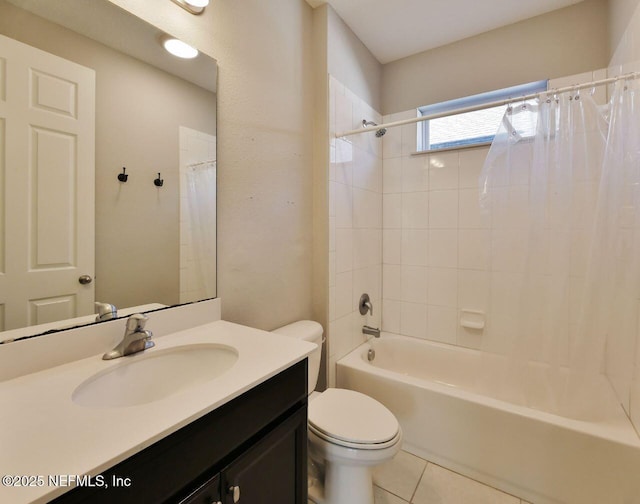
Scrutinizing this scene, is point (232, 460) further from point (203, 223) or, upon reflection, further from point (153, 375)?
point (203, 223)

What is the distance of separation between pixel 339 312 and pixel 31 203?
153 centimetres

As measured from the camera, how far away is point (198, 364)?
104cm

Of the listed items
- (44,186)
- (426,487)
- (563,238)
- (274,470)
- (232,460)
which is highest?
(44,186)

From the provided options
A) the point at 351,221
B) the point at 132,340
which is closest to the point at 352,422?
the point at 132,340

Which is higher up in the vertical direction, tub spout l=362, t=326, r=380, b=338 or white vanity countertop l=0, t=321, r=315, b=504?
white vanity countertop l=0, t=321, r=315, b=504

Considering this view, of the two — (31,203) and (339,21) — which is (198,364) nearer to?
(31,203)

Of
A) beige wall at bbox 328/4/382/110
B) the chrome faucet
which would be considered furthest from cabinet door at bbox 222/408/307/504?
beige wall at bbox 328/4/382/110

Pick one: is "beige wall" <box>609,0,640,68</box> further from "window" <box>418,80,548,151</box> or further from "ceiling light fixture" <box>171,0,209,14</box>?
"ceiling light fixture" <box>171,0,209,14</box>

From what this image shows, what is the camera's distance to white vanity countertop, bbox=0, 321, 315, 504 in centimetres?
47

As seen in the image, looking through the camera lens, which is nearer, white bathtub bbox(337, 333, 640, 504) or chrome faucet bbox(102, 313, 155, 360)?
chrome faucet bbox(102, 313, 155, 360)

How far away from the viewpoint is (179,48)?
3.83 ft

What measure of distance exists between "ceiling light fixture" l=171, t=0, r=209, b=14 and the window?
5.31 ft

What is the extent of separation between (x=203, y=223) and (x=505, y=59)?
2223 millimetres

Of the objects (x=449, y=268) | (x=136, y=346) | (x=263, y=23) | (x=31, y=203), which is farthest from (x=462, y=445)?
(x=263, y=23)
